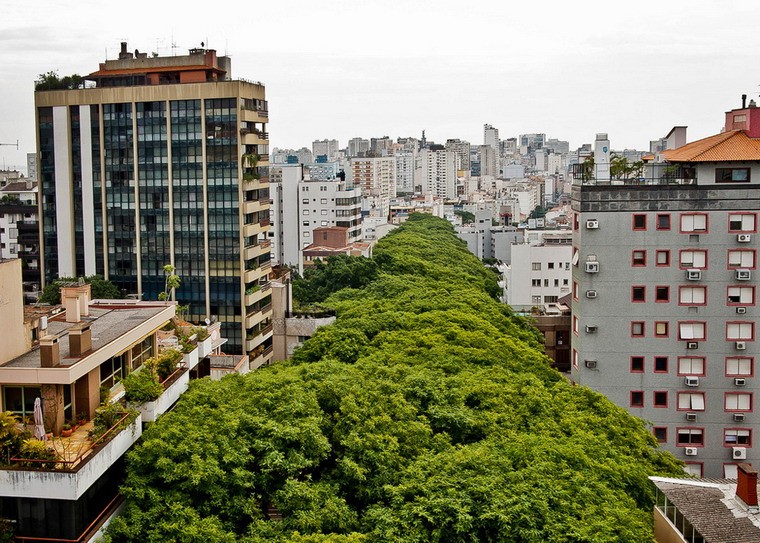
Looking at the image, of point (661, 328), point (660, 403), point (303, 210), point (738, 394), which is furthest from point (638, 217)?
point (303, 210)

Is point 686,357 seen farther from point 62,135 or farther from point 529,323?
point 62,135

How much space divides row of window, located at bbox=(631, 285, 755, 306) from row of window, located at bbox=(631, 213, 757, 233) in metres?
3.00

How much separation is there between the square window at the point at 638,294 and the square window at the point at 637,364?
3022 mm

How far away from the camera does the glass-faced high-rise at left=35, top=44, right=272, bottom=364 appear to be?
6525 centimetres

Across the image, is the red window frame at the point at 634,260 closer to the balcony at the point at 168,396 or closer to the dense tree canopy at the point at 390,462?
the dense tree canopy at the point at 390,462

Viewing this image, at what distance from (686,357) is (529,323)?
529 inches

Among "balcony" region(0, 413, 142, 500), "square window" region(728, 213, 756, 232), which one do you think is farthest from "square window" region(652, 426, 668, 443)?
"balcony" region(0, 413, 142, 500)

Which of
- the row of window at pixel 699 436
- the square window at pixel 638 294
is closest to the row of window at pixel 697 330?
the square window at pixel 638 294

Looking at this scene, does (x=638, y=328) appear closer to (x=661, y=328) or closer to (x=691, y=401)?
(x=661, y=328)

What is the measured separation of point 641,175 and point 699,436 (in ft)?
46.3

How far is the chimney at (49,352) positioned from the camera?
70.0 ft

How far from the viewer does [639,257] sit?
45.6 meters

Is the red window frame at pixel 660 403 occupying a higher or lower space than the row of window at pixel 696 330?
lower


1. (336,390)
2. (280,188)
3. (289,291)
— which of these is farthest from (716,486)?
(280,188)
